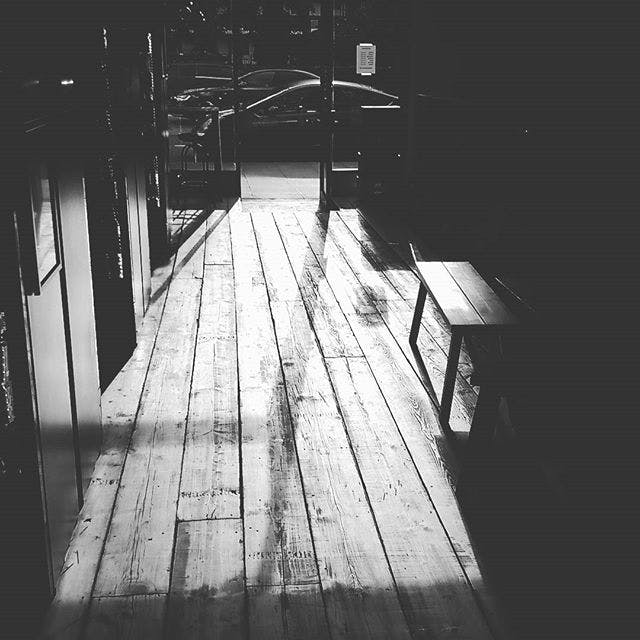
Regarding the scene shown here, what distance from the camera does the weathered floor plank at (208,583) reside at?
2070mm

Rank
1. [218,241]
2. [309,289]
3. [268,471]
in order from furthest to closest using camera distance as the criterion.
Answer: [218,241]
[309,289]
[268,471]

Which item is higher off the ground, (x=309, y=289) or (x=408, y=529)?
(x=408, y=529)

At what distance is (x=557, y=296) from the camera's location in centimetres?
335

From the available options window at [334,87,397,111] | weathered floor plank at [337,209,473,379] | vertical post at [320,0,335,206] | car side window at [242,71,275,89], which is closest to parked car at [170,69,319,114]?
car side window at [242,71,275,89]

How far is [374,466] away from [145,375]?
55.1 inches

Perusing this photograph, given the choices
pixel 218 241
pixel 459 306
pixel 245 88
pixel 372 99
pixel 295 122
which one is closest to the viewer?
pixel 459 306

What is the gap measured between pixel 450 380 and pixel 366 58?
A: 608 cm

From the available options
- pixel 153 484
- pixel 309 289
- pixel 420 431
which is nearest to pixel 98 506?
pixel 153 484

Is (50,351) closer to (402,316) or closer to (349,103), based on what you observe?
(402,316)

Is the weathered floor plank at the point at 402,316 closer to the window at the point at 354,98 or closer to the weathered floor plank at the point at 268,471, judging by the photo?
the weathered floor plank at the point at 268,471

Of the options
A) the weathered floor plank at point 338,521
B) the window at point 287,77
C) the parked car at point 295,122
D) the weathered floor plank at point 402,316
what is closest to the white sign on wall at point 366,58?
the weathered floor plank at point 402,316

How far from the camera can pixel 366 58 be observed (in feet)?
28.2

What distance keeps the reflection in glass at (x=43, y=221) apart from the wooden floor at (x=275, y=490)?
89 centimetres

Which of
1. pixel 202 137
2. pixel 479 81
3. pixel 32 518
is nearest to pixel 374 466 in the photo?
pixel 32 518
